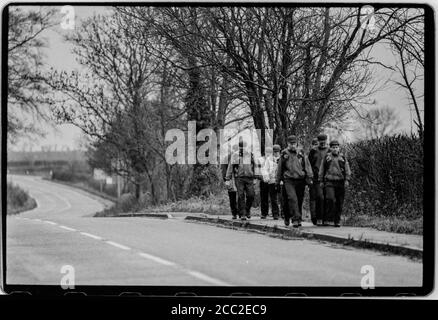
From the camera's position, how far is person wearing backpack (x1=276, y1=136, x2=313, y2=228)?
40.7 ft

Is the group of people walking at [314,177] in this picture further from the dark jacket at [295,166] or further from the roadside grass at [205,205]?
the roadside grass at [205,205]

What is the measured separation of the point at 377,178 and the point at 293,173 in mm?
1307

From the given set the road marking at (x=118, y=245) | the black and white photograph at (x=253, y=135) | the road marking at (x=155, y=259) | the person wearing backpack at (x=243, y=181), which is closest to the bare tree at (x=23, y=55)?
the black and white photograph at (x=253, y=135)

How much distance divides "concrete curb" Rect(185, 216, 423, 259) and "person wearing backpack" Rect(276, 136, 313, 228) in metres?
0.33

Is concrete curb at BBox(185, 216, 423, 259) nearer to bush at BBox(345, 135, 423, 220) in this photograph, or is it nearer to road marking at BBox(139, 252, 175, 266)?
bush at BBox(345, 135, 423, 220)

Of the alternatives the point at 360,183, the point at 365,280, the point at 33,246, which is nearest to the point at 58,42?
the point at 33,246

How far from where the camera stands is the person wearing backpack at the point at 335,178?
1203 centimetres

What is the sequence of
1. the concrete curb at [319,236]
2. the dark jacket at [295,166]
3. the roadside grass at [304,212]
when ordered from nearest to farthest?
the concrete curb at [319,236]
the roadside grass at [304,212]
the dark jacket at [295,166]

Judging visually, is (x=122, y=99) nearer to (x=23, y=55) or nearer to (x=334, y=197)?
(x=334, y=197)

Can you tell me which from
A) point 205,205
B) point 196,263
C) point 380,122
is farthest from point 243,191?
point 196,263

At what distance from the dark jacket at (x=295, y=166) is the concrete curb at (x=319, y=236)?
0.84 metres

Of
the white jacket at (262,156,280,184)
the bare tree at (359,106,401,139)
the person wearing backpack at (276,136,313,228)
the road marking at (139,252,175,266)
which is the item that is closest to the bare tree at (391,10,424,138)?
the bare tree at (359,106,401,139)

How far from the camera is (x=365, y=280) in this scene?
6836 mm

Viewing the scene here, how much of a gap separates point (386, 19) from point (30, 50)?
3.39m
